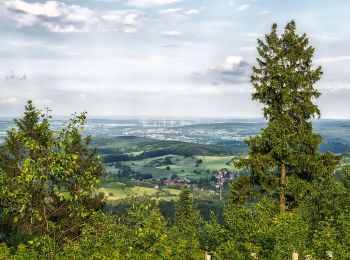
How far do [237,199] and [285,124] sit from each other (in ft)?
27.2

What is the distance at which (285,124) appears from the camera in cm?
3972

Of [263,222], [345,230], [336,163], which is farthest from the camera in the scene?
[336,163]

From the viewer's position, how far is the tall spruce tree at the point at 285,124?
39406 mm

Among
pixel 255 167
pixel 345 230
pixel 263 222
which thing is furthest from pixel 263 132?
pixel 345 230

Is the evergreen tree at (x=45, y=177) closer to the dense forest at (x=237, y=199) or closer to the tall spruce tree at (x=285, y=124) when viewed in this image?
the dense forest at (x=237, y=199)

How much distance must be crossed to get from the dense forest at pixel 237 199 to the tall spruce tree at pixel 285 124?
0.31ft

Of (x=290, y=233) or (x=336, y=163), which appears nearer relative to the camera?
(x=290, y=233)

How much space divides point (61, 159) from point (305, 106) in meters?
30.9

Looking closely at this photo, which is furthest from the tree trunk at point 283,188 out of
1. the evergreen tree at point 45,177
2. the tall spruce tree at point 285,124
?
the evergreen tree at point 45,177

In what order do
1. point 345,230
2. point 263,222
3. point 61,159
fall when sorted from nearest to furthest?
point 61,159 < point 345,230 < point 263,222

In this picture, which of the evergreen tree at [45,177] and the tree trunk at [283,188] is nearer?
the evergreen tree at [45,177]

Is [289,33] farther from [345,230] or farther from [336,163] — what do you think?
[345,230]

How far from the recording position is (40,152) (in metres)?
14.0

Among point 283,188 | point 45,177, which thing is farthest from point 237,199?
point 45,177
